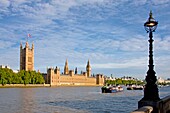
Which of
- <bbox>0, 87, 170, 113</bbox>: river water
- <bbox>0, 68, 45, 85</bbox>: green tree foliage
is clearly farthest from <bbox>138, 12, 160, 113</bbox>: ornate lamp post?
<bbox>0, 68, 45, 85</bbox>: green tree foliage

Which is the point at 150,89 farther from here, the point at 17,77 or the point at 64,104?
the point at 17,77

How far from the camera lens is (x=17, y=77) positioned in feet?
397

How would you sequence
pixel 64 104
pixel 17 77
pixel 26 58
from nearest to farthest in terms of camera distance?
pixel 64 104, pixel 17 77, pixel 26 58

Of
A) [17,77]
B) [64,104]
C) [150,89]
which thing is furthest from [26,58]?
[150,89]

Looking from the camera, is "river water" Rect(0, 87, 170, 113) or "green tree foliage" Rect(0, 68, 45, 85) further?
"green tree foliage" Rect(0, 68, 45, 85)

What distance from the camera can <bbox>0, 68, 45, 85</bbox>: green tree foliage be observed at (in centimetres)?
11000

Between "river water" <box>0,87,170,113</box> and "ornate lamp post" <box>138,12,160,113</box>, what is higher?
"ornate lamp post" <box>138,12,160,113</box>

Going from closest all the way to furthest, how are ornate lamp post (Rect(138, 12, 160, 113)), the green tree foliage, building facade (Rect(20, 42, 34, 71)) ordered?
ornate lamp post (Rect(138, 12, 160, 113)) < the green tree foliage < building facade (Rect(20, 42, 34, 71))

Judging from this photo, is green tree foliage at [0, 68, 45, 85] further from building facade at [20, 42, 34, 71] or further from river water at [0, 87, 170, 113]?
river water at [0, 87, 170, 113]

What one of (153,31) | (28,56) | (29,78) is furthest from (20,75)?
(153,31)

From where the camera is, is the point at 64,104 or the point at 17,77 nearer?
the point at 64,104

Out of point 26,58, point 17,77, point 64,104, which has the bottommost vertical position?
point 64,104

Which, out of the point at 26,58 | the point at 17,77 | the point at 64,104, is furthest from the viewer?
the point at 26,58

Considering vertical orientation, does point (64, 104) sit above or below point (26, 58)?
below
